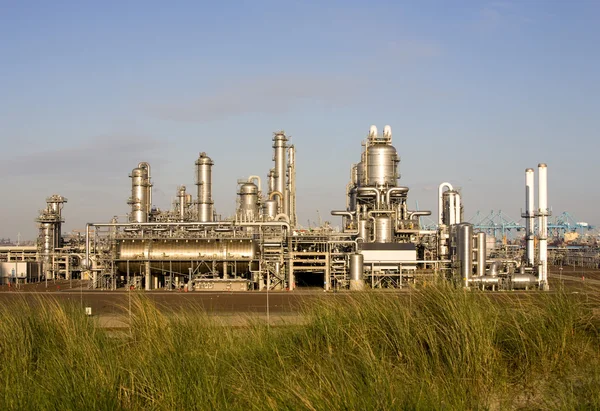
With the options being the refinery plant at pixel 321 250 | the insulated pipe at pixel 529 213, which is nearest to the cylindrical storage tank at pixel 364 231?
the refinery plant at pixel 321 250

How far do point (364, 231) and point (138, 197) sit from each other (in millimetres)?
27053

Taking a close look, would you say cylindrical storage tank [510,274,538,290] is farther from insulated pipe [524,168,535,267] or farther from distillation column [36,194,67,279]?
distillation column [36,194,67,279]

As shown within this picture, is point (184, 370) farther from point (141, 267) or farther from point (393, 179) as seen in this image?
point (393, 179)

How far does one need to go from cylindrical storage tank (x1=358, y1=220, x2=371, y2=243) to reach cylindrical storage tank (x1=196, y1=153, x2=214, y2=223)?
19.3m

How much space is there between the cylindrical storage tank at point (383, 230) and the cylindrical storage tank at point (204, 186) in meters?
20.6

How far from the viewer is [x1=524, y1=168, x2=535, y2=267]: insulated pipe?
58.4 metres

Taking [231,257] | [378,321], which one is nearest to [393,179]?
[231,257]

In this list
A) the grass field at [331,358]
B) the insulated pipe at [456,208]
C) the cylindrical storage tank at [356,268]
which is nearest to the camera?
the grass field at [331,358]

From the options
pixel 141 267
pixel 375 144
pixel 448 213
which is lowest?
pixel 141 267

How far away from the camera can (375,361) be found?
1012 cm

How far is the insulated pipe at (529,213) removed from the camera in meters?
58.4

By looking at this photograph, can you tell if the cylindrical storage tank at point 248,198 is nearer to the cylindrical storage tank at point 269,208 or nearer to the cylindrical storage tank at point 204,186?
the cylindrical storage tank at point 269,208

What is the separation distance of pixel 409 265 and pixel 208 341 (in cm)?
4168

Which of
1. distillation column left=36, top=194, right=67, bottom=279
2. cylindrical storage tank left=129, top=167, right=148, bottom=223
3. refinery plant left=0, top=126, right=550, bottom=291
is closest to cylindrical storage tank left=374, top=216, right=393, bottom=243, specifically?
refinery plant left=0, top=126, right=550, bottom=291
